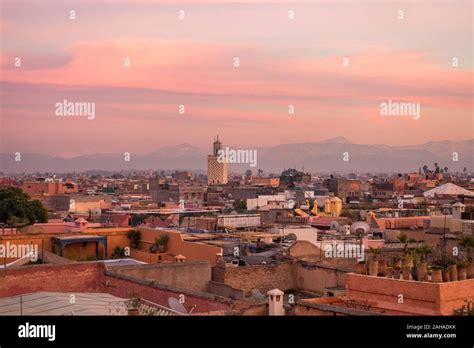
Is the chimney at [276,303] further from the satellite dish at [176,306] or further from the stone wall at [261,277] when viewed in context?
the stone wall at [261,277]

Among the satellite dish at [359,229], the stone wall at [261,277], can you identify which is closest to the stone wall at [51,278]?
the stone wall at [261,277]

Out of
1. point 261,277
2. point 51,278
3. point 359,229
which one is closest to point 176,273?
point 261,277

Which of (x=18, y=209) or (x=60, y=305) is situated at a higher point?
(x=18, y=209)

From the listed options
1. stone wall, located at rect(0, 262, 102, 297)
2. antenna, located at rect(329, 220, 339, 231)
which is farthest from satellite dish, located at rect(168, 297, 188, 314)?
antenna, located at rect(329, 220, 339, 231)

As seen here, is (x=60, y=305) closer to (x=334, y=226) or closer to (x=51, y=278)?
(x=51, y=278)

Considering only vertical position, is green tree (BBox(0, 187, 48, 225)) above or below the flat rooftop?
above

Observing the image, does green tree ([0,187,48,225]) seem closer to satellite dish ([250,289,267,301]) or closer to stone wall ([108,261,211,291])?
stone wall ([108,261,211,291])
